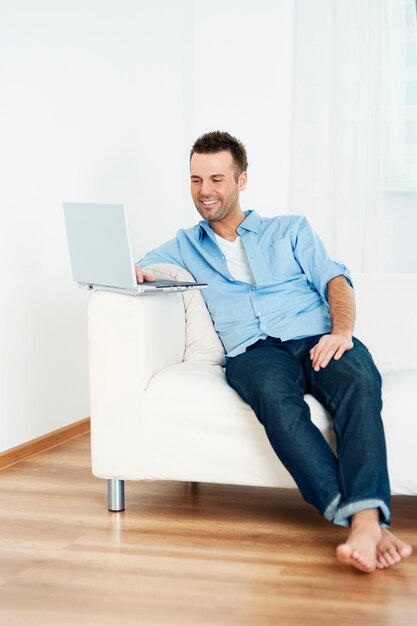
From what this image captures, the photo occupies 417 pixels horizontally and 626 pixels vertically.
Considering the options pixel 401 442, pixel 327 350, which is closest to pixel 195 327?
pixel 327 350

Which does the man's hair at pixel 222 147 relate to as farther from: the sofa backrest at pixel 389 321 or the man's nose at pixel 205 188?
the sofa backrest at pixel 389 321

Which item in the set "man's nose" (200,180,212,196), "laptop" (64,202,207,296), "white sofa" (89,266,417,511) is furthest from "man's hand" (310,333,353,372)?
"man's nose" (200,180,212,196)

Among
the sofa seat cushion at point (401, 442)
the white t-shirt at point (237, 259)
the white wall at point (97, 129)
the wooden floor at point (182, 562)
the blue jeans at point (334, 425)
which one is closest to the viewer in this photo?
the wooden floor at point (182, 562)

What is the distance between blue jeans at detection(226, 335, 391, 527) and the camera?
6.89 ft

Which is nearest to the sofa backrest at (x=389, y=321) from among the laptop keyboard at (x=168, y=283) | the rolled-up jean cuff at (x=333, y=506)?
the laptop keyboard at (x=168, y=283)

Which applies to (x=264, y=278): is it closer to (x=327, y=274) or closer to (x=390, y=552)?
(x=327, y=274)

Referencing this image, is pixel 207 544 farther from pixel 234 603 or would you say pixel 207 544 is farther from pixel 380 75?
pixel 380 75

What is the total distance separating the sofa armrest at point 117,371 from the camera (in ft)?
8.17

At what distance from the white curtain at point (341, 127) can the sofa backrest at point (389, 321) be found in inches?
60.5

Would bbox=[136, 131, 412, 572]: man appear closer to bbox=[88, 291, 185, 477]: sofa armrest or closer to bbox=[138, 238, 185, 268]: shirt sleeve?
bbox=[138, 238, 185, 268]: shirt sleeve

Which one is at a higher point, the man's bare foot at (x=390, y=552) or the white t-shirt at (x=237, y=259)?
the white t-shirt at (x=237, y=259)

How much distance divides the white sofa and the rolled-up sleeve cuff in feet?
1.01

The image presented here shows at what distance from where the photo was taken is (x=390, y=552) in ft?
6.73

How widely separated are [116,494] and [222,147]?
106 cm
